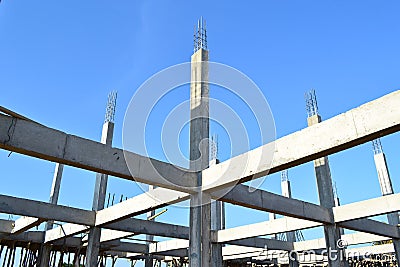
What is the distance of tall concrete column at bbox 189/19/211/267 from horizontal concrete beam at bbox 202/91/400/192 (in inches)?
25.3

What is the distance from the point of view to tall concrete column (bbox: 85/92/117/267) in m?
12.1

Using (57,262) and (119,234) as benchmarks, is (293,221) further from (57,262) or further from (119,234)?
(57,262)

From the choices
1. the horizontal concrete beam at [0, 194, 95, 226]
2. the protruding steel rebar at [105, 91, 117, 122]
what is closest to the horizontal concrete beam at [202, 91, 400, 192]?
the horizontal concrete beam at [0, 194, 95, 226]

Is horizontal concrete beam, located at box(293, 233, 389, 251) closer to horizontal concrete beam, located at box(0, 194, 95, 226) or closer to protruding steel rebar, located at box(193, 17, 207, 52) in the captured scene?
horizontal concrete beam, located at box(0, 194, 95, 226)

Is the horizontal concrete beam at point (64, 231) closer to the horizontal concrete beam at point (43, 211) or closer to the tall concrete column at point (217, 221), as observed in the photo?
the horizontal concrete beam at point (43, 211)

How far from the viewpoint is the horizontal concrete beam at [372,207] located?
33.3 ft

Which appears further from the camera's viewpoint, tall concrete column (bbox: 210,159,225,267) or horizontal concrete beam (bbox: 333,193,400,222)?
tall concrete column (bbox: 210,159,225,267)

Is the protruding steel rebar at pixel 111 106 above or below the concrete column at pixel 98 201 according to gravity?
above

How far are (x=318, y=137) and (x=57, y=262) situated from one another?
1636 centimetres

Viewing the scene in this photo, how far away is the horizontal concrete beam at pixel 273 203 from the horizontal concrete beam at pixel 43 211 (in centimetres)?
606

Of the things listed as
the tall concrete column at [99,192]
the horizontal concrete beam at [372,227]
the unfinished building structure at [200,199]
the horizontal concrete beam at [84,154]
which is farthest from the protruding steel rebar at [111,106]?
the horizontal concrete beam at [372,227]

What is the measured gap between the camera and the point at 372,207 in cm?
1029

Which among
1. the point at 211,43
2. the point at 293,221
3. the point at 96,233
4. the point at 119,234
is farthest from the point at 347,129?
the point at 119,234

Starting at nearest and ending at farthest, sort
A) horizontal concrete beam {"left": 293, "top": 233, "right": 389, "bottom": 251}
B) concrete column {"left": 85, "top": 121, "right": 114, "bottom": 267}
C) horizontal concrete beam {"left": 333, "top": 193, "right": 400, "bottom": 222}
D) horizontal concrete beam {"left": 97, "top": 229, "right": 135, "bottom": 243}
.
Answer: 1. horizontal concrete beam {"left": 333, "top": 193, "right": 400, "bottom": 222}
2. concrete column {"left": 85, "top": 121, "right": 114, "bottom": 267}
3. horizontal concrete beam {"left": 97, "top": 229, "right": 135, "bottom": 243}
4. horizontal concrete beam {"left": 293, "top": 233, "right": 389, "bottom": 251}
